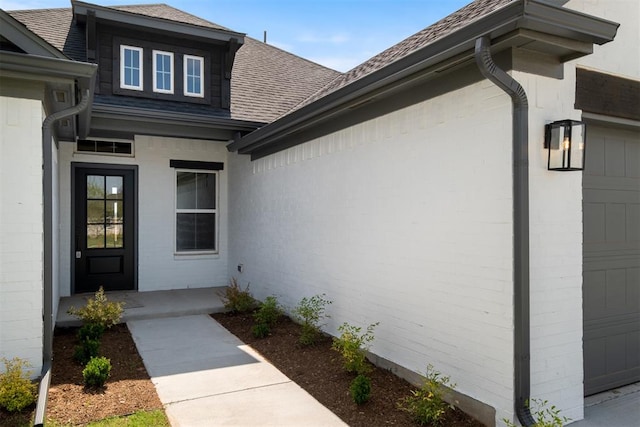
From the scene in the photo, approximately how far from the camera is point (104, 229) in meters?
8.55

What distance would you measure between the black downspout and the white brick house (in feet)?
0.04

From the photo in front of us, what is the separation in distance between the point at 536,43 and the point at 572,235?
147cm

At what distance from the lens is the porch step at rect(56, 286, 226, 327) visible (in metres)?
6.94

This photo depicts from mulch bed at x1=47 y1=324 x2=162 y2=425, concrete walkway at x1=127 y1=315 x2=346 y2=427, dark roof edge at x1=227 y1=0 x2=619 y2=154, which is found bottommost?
concrete walkway at x1=127 y1=315 x2=346 y2=427

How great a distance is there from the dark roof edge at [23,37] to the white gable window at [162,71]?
14.1 ft

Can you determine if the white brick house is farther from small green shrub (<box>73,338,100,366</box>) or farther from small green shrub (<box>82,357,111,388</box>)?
small green shrub (<box>73,338,100,366</box>)

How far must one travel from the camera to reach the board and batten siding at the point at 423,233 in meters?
3.38

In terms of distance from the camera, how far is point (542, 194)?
10.9 ft

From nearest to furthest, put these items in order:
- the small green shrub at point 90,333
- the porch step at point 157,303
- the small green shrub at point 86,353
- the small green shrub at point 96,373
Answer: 1. the small green shrub at point 96,373
2. the small green shrub at point 86,353
3. the small green shrub at point 90,333
4. the porch step at point 157,303

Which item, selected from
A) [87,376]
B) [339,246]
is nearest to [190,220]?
[339,246]

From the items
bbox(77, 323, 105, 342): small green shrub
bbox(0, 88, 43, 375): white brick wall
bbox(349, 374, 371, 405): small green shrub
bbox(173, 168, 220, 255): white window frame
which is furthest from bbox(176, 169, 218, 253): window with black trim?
bbox(349, 374, 371, 405): small green shrub

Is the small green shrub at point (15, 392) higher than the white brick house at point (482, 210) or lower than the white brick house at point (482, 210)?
lower

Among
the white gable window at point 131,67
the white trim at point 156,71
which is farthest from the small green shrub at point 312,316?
the white gable window at point 131,67

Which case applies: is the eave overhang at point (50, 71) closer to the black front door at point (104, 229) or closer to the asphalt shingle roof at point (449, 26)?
the asphalt shingle roof at point (449, 26)
